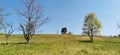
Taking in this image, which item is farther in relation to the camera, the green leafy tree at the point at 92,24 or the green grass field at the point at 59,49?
the green leafy tree at the point at 92,24

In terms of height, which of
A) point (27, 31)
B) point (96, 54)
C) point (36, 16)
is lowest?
point (96, 54)

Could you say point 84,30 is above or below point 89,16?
below

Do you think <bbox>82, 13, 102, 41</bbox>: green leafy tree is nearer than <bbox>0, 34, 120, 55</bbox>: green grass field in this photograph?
No

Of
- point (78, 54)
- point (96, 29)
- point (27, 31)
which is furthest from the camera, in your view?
point (96, 29)

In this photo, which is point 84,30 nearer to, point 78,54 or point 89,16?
point 89,16

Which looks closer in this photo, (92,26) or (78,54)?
(78,54)

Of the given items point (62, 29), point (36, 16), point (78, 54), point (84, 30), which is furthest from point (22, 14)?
point (62, 29)

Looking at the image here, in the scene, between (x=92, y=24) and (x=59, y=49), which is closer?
(x=59, y=49)

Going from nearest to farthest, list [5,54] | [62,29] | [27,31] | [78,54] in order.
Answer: [5,54]
[78,54]
[27,31]
[62,29]

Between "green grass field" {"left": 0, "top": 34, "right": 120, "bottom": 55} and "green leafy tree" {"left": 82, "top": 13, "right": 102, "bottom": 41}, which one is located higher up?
"green leafy tree" {"left": 82, "top": 13, "right": 102, "bottom": 41}

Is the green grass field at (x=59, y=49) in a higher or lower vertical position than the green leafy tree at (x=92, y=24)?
lower

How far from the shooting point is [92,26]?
70.1m

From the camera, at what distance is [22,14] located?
44719 mm

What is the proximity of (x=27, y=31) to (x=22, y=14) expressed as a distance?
4.33m
